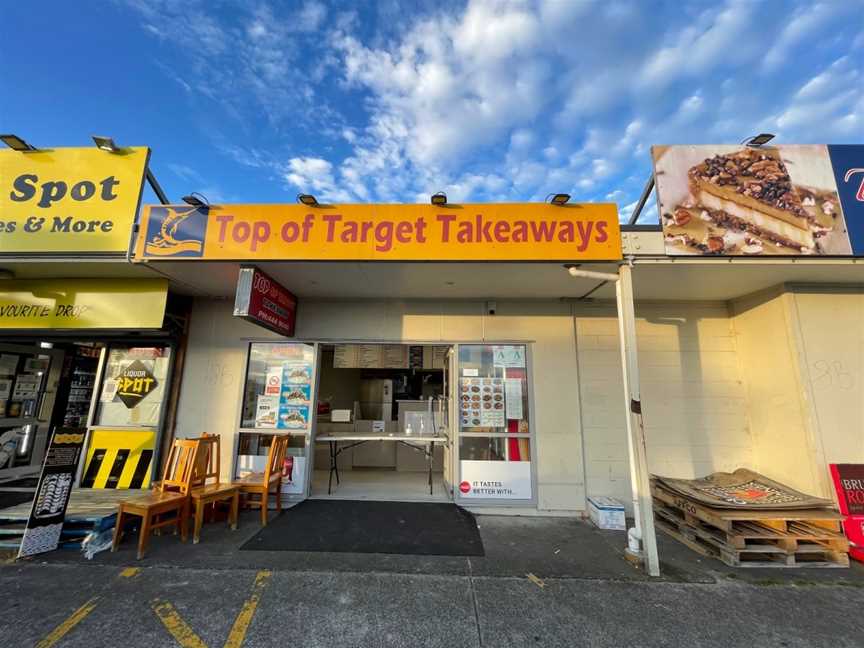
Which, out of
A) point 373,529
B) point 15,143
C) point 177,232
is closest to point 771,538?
point 373,529

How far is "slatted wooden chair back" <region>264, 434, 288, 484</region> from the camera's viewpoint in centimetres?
414

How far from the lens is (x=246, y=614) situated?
2.44m

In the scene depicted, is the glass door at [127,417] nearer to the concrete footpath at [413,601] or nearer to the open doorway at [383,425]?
the concrete footpath at [413,601]

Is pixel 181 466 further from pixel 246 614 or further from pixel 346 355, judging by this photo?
pixel 346 355

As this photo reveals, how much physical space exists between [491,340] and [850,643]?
382cm

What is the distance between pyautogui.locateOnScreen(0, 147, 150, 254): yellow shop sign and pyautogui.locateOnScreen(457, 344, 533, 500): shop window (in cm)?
446

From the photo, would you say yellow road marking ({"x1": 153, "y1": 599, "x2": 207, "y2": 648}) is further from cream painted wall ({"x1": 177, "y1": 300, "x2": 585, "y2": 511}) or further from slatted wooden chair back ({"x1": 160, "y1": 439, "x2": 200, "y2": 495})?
cream painted wall ({"x1": 177, "y1": 300, "x2": 585, "y2": 511})

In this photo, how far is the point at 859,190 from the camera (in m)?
3.86

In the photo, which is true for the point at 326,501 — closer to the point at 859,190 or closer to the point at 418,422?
the point at 418,422

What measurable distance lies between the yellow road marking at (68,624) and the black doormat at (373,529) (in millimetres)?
1110

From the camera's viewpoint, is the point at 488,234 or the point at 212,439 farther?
the point at 212,439

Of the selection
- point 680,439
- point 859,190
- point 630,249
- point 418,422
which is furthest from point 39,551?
point 859,190

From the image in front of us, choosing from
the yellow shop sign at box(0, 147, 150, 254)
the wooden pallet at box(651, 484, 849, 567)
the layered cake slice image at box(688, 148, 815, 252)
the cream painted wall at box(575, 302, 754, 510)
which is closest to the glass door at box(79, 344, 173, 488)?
the yellow shop sign at box(0, 147, 150, 254)

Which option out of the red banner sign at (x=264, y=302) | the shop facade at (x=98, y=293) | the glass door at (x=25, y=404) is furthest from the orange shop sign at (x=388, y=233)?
the glass door at (x=25, y=404)
